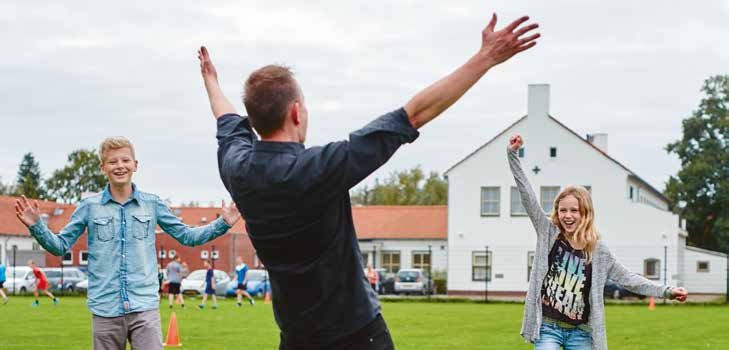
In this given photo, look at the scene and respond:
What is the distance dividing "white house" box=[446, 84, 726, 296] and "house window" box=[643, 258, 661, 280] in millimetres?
15

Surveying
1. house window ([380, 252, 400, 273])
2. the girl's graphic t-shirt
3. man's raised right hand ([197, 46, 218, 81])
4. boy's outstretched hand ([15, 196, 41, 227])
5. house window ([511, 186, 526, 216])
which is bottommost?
house window ([380, 252, 400, 273])

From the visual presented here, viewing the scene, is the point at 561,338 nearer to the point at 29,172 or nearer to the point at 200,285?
the point at 200,285

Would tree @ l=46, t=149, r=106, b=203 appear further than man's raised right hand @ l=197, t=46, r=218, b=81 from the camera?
Yes

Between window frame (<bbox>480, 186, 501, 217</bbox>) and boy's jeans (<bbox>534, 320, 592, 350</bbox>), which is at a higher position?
window frame (<bbox>480, 186, 501, 217</bbox>)

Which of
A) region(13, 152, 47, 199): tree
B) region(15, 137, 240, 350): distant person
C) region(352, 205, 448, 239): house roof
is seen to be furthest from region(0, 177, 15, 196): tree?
region(15, 137, 240, 350): distant person

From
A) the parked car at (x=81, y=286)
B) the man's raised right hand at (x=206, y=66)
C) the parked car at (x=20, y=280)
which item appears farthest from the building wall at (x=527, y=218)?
the man's raised right hand at (x=206, y=66)

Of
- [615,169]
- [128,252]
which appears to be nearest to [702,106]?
[615,169]

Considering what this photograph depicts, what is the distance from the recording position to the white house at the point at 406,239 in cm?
5888

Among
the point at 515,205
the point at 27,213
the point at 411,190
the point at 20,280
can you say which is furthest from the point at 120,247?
the point at 411,190

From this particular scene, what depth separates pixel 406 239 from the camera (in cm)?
5962

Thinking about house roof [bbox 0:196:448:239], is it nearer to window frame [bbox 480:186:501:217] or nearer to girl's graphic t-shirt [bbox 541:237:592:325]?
window frame [bbox 480:186:501:217]

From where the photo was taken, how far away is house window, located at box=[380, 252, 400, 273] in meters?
59.8

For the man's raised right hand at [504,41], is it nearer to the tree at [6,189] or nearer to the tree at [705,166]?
the tree at [705,166]

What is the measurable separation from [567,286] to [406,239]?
2083 inches
